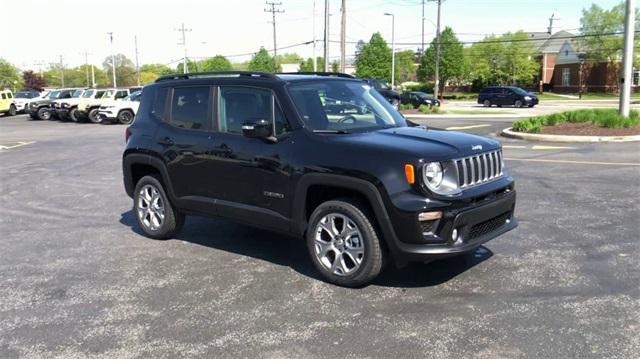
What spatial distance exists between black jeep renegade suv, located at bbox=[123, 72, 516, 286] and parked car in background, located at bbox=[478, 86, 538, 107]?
3728 cm

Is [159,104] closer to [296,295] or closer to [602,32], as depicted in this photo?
[296,295]

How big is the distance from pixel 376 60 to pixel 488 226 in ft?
242

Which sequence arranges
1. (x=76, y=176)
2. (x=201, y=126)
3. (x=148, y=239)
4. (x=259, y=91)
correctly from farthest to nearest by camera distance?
(x=76, y=176) < (x=148, y=239) < (x=201, y=126) < (x=259, y=91)

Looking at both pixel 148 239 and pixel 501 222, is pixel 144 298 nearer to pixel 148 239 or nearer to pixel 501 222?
pixel 148 239

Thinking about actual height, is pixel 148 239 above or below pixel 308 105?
below

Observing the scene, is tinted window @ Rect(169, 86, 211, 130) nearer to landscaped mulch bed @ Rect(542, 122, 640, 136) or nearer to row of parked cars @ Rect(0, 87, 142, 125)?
landscaped mulch bed @ Rect(542, 122, 640, 136)

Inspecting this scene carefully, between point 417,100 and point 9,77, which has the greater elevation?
point 9,77

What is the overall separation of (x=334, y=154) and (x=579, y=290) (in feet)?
7.54

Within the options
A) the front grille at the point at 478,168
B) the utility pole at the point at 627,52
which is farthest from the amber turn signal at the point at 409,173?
the utility pole at the point at 627,52

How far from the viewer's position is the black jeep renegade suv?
451 cm

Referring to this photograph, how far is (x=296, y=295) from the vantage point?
15.7 feet

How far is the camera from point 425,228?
446 centimetres

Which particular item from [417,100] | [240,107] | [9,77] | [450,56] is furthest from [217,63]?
[240,107]

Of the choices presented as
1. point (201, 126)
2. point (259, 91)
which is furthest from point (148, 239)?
point (259, 91)
